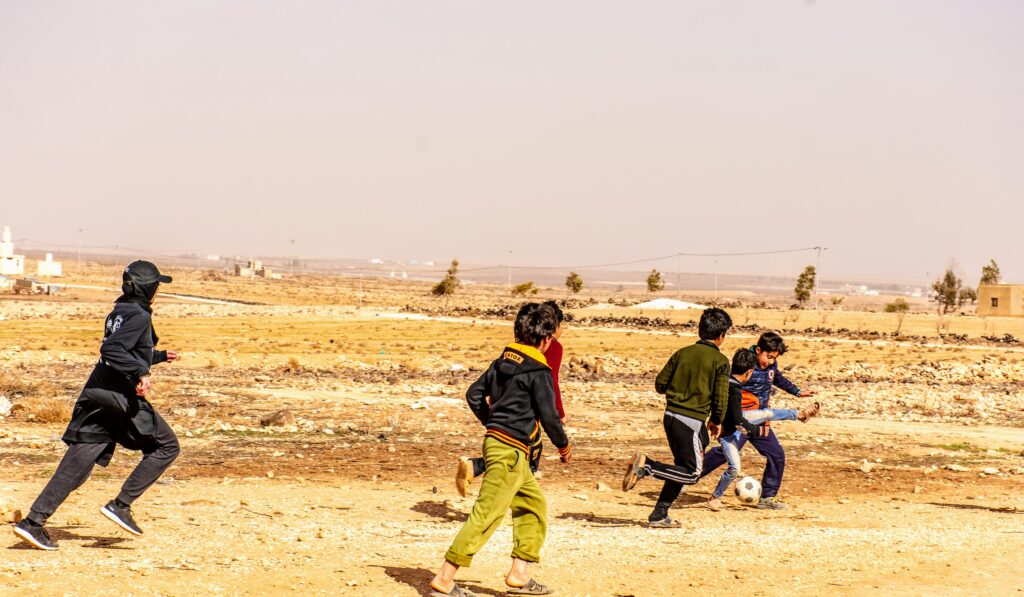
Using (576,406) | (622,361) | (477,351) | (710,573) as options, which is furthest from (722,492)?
(477,351)

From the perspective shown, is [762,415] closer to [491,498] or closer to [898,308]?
[491,498]

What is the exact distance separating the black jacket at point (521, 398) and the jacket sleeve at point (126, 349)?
2.35 m

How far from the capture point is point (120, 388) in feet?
25.0

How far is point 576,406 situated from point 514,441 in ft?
44.5

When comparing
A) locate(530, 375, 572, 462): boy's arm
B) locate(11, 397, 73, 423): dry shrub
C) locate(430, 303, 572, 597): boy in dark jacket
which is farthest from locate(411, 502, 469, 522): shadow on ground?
locate(11, 397, 73, 423): dry shrub

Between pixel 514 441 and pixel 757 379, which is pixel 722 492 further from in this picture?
→ pixel 514 441

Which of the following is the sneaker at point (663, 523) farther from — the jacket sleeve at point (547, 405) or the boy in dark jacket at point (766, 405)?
the jacket sleeve at point (547, 405)

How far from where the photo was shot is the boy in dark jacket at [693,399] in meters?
9.35

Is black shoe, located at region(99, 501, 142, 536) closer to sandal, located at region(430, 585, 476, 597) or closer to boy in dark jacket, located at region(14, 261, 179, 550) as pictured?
boy in dark jacket, located at region(14, 261, 179, 550)

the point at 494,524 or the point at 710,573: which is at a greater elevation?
the point at 494,524

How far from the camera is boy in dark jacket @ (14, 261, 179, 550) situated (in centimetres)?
756

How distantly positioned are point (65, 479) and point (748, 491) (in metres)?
6.32

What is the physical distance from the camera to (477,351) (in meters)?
33.0

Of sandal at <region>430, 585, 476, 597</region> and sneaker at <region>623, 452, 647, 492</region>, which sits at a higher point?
sneaker at <region>623, 452, 647, 492</region>
